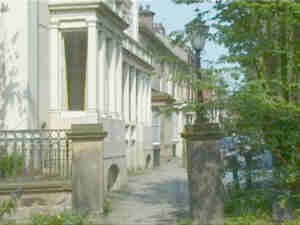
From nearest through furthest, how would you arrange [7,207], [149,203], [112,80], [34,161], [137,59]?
[7,207] → [34,161] → [149,203] → [112,80] → [137,59]

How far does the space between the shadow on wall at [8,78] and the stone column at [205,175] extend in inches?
225

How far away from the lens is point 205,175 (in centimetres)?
988

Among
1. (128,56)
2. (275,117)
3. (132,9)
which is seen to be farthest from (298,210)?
(132,9)

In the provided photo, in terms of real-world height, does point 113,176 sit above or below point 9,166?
below

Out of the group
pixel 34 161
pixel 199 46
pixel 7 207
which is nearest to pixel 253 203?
pixel 199 46

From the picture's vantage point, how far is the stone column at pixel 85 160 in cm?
1050

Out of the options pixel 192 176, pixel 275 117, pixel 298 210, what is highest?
pixel 275 117

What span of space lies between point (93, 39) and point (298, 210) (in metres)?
8.38

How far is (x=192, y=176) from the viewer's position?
32.7ft

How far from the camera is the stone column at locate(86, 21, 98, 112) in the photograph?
1548cm

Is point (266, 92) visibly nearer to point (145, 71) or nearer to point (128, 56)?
point (128, 56)

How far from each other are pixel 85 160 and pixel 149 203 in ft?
11.8

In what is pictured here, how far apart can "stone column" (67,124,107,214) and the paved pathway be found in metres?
0.73

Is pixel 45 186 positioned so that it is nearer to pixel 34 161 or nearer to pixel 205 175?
pixel 34 161
